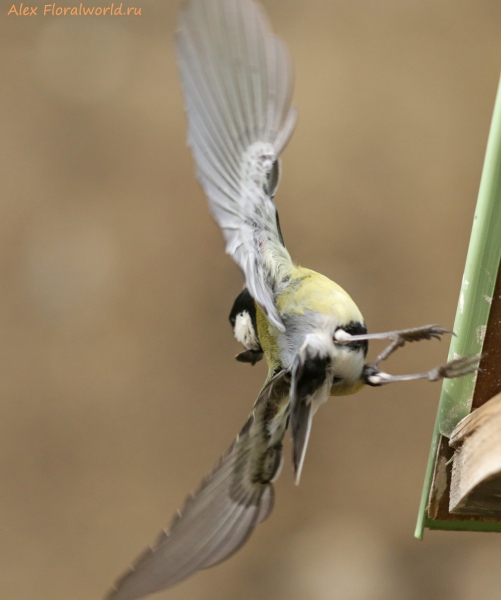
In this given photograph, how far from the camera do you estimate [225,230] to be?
1.04m

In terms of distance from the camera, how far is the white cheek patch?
1.22 m

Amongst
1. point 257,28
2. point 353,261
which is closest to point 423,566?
point 353,261

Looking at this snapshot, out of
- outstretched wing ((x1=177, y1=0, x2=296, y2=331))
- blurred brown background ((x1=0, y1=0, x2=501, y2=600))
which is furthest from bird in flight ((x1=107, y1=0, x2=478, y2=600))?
blurred brown background ((x1=0, y1=0, x2=501, y2=600))

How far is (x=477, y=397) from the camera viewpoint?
995 millimetres

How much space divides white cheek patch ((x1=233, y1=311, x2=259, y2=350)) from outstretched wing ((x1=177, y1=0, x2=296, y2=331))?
13 centimetres

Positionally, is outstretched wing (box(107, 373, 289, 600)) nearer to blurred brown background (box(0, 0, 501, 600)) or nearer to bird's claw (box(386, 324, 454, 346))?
bird's claw (box(386, 324, 454, 346))

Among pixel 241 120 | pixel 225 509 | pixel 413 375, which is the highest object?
pixel 241 120

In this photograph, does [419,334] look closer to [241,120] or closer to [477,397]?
[477,397]

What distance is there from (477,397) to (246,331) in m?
0.39

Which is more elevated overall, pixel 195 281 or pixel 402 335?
pixel 195 281

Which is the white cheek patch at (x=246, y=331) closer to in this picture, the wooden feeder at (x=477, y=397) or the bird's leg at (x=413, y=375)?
the bird's leg at (x=413, y=375)

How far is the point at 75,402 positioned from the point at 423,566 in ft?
4.05

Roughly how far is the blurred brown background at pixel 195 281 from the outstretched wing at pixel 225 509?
137 centimetres

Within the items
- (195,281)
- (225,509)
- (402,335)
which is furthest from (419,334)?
(195,281)
